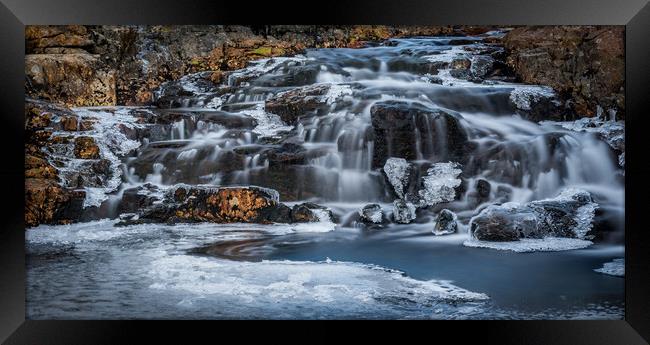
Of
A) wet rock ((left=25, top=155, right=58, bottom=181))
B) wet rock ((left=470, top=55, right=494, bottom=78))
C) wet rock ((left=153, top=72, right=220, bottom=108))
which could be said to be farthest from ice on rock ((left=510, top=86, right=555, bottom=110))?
wet rock ((left=25, top=155, right=58, bottom=181))

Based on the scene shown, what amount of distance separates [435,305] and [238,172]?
71.6 inches

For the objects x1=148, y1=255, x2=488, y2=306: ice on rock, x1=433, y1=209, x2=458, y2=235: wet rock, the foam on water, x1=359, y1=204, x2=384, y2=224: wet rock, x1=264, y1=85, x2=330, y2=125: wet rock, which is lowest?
x1=148, y1=255, x2=488, y2=306: ice on rock

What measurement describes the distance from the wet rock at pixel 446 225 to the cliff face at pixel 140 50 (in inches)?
57.3

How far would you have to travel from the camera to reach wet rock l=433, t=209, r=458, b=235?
3.72 meters

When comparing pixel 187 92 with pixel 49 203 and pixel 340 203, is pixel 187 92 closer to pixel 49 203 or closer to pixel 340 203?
pixel 49 203

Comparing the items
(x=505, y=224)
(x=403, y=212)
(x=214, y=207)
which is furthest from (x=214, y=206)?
(x=505, y=224)

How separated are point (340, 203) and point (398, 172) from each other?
522mm

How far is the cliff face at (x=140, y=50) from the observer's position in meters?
3.74

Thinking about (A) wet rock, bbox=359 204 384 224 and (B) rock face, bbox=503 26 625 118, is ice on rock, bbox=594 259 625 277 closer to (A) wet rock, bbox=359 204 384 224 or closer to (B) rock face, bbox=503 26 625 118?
(B) rock face, bbox=503 26 625 118

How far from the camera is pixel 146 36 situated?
3.81 metres

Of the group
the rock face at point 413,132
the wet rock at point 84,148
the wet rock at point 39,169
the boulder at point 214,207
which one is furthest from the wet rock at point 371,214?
the wet rock at point 39,169

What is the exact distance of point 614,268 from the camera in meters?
3.62

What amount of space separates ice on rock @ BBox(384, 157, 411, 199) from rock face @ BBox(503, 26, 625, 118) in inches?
47.6

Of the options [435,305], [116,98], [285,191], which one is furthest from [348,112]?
[116,98]
